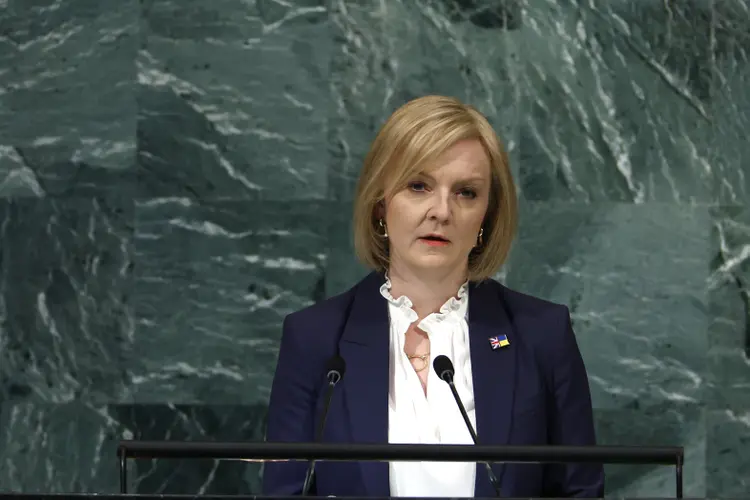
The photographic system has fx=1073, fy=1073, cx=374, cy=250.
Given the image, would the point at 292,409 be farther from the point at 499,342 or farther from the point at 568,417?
the point at 568,417

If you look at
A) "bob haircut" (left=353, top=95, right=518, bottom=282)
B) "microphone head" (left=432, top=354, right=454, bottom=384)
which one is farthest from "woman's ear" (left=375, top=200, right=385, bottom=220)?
"microphone head" (left=432, top=354, right=454, bottom=384)

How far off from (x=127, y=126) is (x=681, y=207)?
6.71 feet

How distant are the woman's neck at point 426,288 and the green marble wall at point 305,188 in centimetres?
141

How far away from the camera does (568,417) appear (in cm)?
243

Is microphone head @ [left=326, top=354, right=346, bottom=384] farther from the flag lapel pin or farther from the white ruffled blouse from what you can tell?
the flag lapel pin

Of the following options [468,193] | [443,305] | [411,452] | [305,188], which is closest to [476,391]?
[443,305]

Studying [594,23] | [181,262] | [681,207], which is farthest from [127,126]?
[681,207]

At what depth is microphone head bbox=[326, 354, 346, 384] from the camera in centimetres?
223

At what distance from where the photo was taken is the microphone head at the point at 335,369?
2.23m

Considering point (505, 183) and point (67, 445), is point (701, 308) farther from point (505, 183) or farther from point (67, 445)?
point (67, 445)

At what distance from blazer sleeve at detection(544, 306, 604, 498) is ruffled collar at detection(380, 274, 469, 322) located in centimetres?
22

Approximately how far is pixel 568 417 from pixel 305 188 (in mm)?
1737

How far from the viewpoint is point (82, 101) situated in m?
3.93

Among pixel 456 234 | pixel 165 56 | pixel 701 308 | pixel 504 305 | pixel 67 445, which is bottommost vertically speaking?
pixel 67 445
